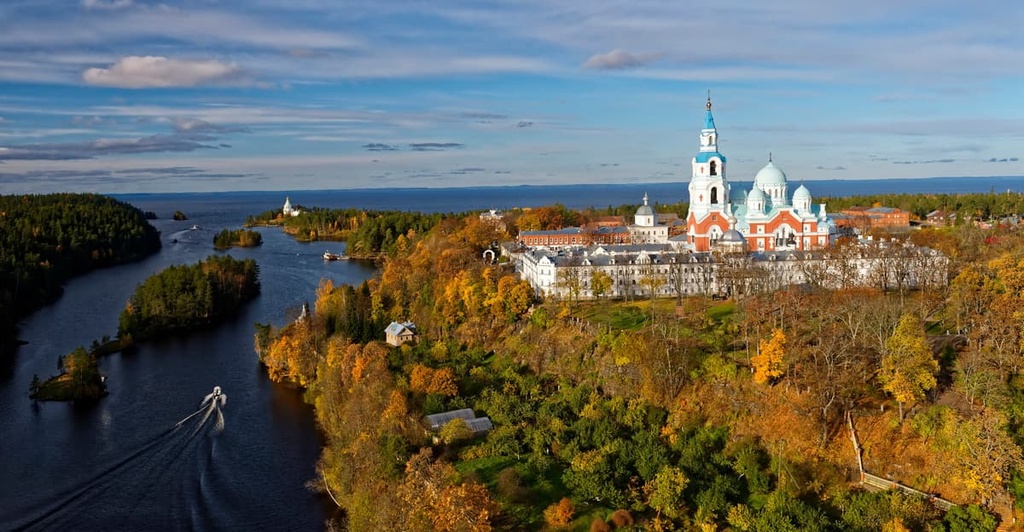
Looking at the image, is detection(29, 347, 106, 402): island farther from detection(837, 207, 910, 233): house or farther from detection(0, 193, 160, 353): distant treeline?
detection(837, 207, 910, 233): house

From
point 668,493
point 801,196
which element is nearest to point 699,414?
point 668,493

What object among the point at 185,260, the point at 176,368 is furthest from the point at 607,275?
the point at 185,260

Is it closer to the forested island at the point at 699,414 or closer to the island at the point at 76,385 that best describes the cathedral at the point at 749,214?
the forested island at the point at 699,414

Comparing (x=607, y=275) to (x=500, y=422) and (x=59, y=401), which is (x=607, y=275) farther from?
(x=59, y=401)

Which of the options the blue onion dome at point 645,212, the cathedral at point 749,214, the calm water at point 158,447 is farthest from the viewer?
the blue onion dome at point 645,212

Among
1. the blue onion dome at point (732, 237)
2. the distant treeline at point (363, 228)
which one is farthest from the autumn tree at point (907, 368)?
the distant treeline at point (363, 228)

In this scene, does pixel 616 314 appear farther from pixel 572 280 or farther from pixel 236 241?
pixel 236 241
